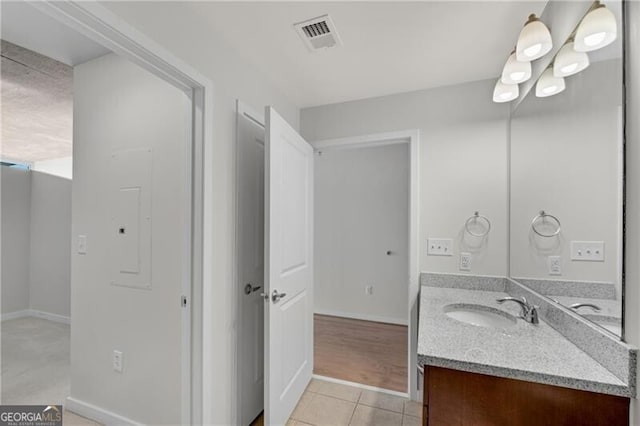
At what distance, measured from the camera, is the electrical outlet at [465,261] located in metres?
2.00

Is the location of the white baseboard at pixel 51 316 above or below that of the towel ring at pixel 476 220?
below

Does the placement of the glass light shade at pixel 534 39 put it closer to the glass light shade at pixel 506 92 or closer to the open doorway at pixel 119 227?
the glass light shade at pixel 506 92

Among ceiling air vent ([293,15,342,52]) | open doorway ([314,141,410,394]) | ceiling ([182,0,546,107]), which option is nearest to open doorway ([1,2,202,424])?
ceiling ([182,0,546,107])

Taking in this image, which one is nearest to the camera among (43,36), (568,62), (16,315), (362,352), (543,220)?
(568,62)

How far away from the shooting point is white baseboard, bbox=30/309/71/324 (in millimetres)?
3734

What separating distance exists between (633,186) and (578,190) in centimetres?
33

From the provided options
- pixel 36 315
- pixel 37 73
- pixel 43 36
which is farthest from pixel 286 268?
pixel 36 315

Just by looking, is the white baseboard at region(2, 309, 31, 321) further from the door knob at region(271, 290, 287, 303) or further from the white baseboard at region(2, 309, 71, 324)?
the door knob at region(271, 290, 287, 303)

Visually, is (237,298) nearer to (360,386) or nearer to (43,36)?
(360,386)

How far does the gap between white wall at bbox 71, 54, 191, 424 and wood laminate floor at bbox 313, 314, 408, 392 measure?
1350mm

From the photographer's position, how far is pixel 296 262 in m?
1.97

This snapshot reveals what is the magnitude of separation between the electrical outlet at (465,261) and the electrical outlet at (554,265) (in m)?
0.62

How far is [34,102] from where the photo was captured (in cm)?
252

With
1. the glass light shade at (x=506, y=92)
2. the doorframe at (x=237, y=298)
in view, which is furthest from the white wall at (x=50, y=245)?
the glass light shade at (x=506, y=92)
